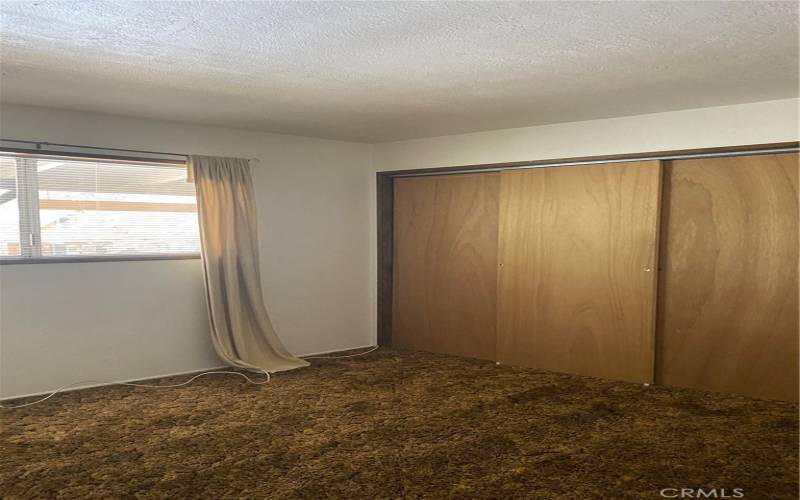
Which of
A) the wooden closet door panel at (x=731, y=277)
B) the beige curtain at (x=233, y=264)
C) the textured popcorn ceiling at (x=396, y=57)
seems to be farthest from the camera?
the beige curtain at (x=233, y=264)

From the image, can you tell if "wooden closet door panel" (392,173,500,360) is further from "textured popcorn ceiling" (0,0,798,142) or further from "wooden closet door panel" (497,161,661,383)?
"textured popcorn ceiling" (0,0,798,142)

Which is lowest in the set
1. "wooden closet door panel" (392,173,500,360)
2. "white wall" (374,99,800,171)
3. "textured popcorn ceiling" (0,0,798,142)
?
"wooden closet door panel" (392,173,500,360)

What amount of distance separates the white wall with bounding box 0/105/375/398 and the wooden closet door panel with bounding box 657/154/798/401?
9.13ft

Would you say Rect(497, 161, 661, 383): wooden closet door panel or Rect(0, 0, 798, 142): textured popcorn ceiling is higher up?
Rect(0, 0, 798, 142): textured popcorn ceiling

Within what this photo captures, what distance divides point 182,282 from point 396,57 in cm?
284

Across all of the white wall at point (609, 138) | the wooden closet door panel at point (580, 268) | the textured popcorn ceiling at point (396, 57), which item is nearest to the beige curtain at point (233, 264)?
the textured popcorn ceiling at point (396, 57)

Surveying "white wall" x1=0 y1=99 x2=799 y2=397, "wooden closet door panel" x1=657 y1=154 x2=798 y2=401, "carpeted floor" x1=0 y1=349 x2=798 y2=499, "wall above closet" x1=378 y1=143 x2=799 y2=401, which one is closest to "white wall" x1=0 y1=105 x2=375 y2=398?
"white wall" x1=0 y1=99 x2=799 y2=397

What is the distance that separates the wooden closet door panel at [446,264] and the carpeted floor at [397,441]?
2.90ft

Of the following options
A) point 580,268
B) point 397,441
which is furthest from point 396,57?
point 580,268

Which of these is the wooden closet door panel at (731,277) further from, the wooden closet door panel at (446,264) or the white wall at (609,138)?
→ the wooden closet door panel at (446,264)

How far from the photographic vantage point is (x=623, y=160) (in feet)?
14.8

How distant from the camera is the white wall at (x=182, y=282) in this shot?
13.7 feet

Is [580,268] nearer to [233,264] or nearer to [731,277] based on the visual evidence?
[731,277]

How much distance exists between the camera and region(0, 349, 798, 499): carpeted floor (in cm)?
283
